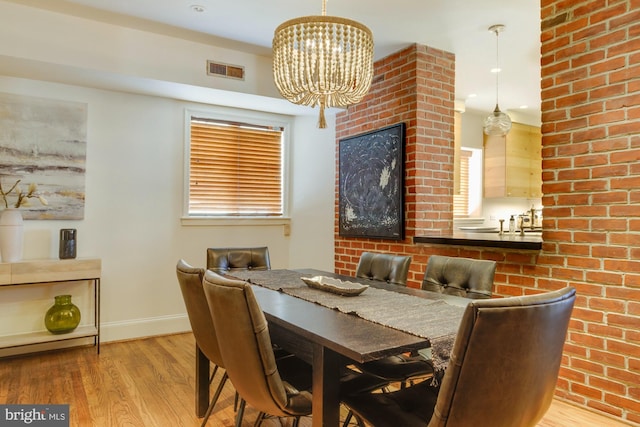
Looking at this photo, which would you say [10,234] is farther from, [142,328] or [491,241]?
[491,241]

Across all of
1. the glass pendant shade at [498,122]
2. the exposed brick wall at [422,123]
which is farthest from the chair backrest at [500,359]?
the glass pendant shade at [498,122]

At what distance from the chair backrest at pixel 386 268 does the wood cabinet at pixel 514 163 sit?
3.28 meters

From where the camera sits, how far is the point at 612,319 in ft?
7.20

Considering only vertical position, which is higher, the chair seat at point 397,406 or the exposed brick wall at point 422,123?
the exposed brick wall at point 422,123

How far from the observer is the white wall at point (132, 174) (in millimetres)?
3000

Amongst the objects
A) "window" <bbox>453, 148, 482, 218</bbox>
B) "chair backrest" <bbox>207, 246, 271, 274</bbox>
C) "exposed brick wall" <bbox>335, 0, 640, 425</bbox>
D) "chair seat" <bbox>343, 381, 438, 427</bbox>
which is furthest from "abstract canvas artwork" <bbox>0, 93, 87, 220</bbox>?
"window" <bbox>453, 148, 482, 218</bbox>

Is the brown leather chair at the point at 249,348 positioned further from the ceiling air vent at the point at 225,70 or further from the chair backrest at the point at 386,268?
the ceiling air vent at the point at 225,70

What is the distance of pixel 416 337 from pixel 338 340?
263 mm

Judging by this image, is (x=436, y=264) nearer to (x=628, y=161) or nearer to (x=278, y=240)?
(x=628, y=161)

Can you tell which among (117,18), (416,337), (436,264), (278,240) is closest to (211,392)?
(436,264)

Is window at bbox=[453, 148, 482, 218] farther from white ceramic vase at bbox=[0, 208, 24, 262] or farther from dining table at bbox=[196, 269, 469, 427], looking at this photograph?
white ceramic vase at bbox=[0, 208, 24, 262]

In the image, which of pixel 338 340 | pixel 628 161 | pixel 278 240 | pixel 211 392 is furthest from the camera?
pixel 278 240

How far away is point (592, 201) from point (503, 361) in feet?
5.51

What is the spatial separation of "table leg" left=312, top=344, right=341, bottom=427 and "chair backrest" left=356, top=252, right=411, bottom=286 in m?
1.20
